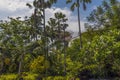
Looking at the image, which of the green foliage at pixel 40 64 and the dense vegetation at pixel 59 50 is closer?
the dense vegetation at pixel 59 50

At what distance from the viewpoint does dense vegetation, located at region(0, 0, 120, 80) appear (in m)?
35.4

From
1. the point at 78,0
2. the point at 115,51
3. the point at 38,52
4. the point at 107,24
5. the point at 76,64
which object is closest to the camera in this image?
the point at 115,51

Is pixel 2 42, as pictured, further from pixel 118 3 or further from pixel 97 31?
pixel 118 3

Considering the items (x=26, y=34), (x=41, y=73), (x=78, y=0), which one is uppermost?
(x=78, y=0)

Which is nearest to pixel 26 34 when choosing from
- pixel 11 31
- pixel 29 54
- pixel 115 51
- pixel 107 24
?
pixel 11 31

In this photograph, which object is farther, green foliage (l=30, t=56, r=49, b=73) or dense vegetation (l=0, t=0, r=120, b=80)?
green foliage (l=30, t=56, r=49, b=73)

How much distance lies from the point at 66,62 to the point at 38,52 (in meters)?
4.56

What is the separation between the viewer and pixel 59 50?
2153 inches

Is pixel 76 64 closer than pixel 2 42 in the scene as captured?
Yes

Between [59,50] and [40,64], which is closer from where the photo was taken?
[40,64]

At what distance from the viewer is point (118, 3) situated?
155 feet

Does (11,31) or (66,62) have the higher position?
(11,31)

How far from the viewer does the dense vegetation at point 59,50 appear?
3544cm

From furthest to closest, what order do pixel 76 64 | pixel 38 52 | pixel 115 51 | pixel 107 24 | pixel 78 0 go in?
pixel 107 24 < pixel 38 52 < pixel 78 0 < pixel 76 64 < pixel 115 51
